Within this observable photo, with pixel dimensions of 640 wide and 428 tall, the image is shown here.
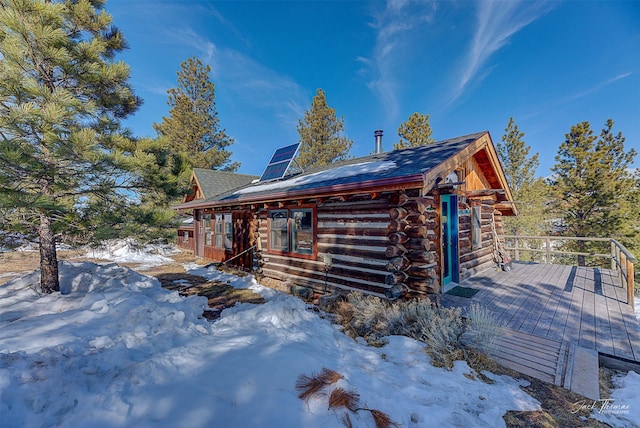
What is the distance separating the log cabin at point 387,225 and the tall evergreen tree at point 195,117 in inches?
665

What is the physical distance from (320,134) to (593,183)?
19.4 metres

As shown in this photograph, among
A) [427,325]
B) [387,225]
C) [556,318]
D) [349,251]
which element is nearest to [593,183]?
[556,318]

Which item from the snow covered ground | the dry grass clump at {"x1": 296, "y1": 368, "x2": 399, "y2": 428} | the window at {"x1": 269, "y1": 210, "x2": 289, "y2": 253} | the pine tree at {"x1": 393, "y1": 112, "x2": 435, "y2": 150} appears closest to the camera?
the snow covered ground

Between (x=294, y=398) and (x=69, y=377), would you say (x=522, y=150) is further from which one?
(x=69, y=377)

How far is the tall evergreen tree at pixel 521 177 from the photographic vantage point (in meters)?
19.5

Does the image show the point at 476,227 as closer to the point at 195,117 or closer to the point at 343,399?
the point at 343,399

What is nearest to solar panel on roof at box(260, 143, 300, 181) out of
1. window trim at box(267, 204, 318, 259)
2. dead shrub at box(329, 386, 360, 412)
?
window trim at box(267, 204, 318, 259)

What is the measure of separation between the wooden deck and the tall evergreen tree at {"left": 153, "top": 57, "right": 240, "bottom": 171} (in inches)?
961

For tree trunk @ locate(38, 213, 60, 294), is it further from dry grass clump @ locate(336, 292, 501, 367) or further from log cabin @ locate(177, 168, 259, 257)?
log cabin @ locate(177, 168, 259, 257)

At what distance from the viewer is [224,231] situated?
1202cm

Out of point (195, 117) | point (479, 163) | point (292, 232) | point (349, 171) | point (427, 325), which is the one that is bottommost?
point (427, 325)

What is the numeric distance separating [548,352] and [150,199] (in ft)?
29.0

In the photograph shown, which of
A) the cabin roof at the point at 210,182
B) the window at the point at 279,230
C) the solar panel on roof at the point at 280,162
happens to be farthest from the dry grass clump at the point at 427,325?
the cabin roof at the point at 210,182

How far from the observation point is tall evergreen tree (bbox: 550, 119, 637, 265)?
15.5 m
